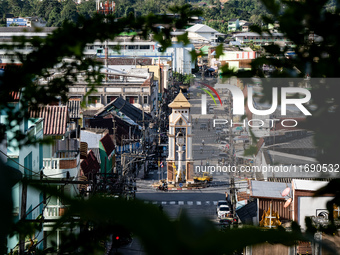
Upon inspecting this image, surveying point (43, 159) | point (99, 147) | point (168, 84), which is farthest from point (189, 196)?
point (168, 84)

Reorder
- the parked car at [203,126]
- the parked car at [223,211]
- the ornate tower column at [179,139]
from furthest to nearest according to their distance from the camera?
the parked car at [203,126] → the ornate tower column at [179,139] → the parked car at [223,211]

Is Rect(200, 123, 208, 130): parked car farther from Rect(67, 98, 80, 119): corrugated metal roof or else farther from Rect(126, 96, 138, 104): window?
Rect(67, 98, 80, 119): corrugated metal roof

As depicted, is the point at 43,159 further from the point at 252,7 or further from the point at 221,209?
the point at 252,7

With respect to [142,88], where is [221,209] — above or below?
below

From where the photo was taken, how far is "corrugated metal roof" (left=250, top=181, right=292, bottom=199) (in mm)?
11594

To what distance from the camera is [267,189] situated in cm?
1212

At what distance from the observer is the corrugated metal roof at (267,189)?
1159cm

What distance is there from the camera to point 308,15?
1.67 meters

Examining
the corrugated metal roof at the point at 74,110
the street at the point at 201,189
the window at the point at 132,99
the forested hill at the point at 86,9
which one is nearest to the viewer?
the corrugated metal roof at the point at 74,110

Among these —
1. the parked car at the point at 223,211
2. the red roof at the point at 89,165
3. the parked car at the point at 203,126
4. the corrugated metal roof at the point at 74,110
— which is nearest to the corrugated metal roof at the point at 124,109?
the parked car at the point at 203,126

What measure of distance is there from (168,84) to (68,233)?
42847 millimetres

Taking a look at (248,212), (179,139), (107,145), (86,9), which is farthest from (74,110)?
(86,9)

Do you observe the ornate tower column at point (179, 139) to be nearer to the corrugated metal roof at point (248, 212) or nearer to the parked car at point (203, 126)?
the corrugated metal roof at point (248, 212)

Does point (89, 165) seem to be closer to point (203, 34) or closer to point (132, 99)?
point (132, 99)
